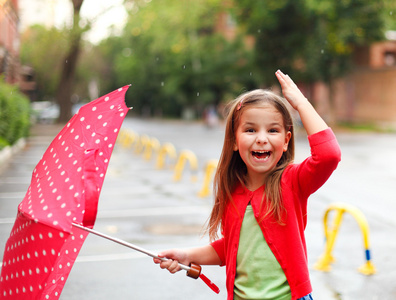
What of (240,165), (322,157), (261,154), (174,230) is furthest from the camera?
(174,230)

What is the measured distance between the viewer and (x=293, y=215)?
2.41 m

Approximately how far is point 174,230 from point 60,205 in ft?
19.0

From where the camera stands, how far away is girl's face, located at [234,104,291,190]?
95.5 inches

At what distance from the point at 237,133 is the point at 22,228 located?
3.32 ft

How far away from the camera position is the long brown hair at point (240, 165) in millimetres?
2426

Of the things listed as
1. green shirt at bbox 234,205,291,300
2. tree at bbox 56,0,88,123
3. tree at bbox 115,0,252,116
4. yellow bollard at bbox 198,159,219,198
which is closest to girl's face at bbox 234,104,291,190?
green shirt at bbox 234,205,291,300

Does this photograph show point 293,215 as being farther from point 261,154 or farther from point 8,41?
point 8,41

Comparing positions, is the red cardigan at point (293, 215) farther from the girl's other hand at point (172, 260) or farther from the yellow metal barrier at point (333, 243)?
the yellow metal barrier at point (333, 243)

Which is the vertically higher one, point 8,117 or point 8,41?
point 8,41

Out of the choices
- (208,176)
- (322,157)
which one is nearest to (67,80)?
(208,176)

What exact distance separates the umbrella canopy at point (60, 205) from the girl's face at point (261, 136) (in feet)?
1.80

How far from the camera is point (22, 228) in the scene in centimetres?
225

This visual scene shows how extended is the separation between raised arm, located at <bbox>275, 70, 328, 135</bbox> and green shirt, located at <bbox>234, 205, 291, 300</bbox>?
1.58 feet

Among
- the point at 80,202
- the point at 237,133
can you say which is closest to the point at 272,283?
the point at 237,133
